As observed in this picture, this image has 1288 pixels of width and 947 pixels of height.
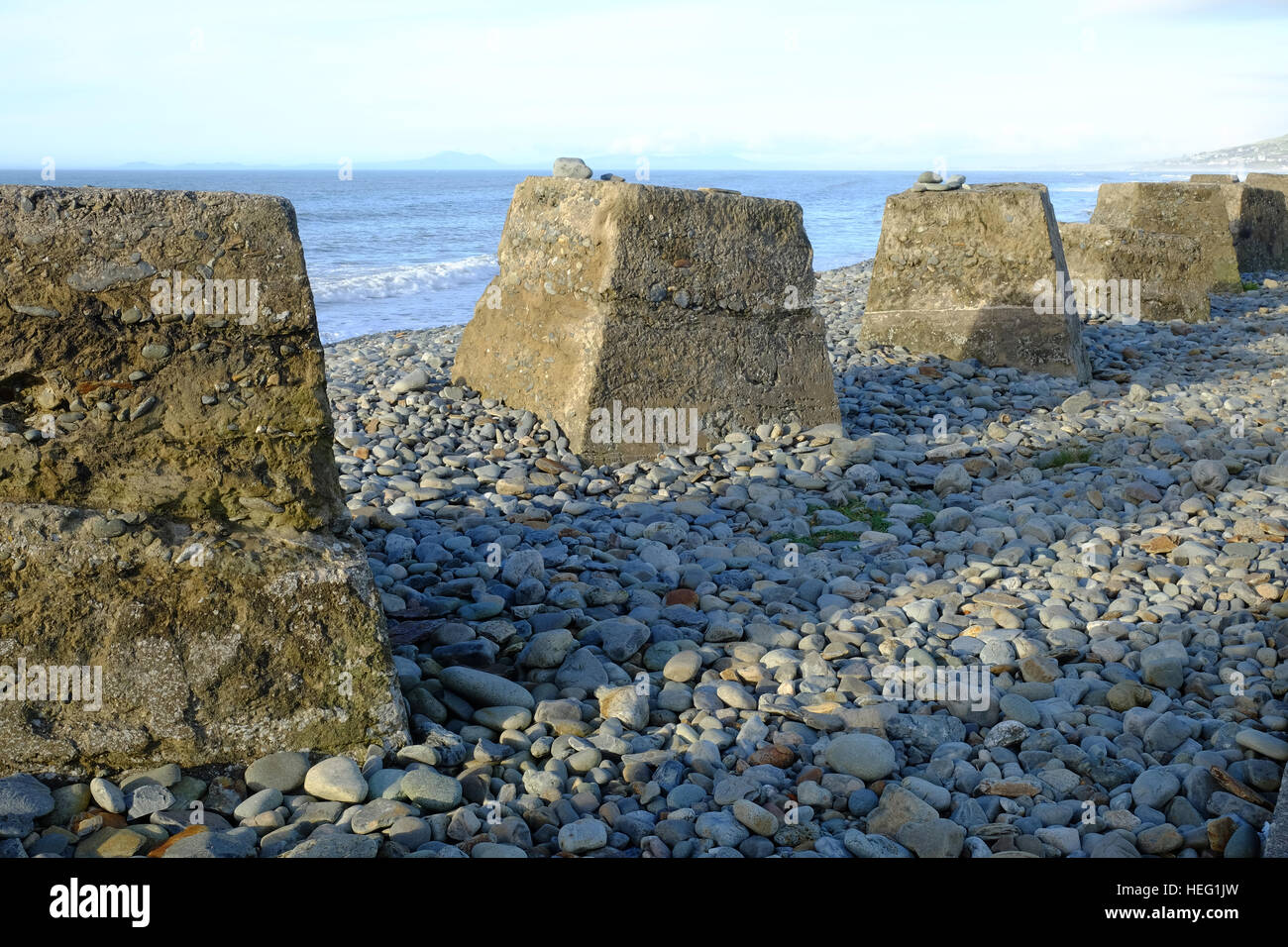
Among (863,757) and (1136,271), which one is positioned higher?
(1136,271)

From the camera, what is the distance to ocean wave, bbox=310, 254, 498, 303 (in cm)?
1702

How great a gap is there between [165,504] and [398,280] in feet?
53.7

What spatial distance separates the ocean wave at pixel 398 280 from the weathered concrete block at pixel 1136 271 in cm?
1082

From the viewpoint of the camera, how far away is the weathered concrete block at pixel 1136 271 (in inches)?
401

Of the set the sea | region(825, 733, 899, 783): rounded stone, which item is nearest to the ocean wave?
the sea

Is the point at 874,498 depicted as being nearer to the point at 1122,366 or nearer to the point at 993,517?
the point at 993,517

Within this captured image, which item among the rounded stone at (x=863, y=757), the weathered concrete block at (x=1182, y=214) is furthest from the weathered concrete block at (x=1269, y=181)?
the rounded stone at (x=863, y=757)

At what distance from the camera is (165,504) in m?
2.73

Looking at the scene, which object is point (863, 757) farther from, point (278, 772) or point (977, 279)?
point (977, 279)

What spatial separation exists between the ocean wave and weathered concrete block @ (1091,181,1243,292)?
10.7m

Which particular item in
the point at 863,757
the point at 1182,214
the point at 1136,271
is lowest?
the point at 863,757

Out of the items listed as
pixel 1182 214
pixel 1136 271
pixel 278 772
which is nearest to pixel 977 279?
pixel 1136 271

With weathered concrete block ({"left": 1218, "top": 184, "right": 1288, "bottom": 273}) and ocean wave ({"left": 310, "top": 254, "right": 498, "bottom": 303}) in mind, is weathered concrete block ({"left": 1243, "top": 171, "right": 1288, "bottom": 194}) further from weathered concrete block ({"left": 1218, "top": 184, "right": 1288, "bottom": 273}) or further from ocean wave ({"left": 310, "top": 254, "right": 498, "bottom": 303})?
ocean wave ({"left": 310, "top": 254, "right": 498, "bottom": 303})

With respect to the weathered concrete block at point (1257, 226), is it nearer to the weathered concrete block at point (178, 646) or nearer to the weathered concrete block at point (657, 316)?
the weathered concrete block at point (657, 316)
